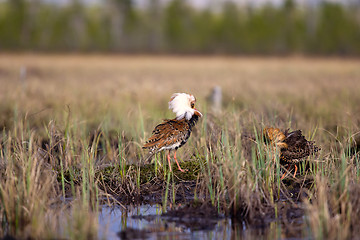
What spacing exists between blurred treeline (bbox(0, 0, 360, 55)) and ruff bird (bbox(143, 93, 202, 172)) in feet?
172

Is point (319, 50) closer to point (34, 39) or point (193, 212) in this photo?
point (34, 39)

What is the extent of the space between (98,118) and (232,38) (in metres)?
59.1

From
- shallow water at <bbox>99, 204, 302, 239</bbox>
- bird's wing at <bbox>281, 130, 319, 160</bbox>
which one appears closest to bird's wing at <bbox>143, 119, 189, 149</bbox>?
shallow water at <bbox>99, 204, 302, 239</bbox>

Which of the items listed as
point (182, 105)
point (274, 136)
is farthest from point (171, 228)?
point (274, 136)

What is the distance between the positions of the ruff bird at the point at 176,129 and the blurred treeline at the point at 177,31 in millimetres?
52569

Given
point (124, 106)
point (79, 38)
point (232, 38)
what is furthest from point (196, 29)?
point (124, 106)

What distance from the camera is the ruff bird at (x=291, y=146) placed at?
6125mm

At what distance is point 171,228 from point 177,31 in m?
66.8

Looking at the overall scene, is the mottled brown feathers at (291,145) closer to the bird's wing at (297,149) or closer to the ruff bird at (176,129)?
the bird's wing at (297,149)

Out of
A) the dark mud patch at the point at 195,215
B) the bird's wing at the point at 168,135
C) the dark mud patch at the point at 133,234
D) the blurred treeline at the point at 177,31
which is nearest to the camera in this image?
the dark mud patch at the point at 133,234

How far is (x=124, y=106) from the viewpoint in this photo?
12891 mm

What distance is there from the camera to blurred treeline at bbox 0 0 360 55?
63.6 metres

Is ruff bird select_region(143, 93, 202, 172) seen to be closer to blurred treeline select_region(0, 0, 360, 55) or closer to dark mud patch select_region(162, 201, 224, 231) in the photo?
dark mud patch select_region(162, 201, 224, 231)

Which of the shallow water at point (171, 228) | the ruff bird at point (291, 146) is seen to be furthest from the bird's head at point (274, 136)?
the shallow water at point (171, 228)
